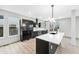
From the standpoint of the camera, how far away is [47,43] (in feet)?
6.51

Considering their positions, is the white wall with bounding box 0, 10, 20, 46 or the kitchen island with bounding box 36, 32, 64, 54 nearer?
the white wall with bounding box 0, 10, 20, 46

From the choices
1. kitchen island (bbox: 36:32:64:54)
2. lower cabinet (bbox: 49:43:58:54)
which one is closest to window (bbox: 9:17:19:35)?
kitchen island (bbox: 36:32:64:54)

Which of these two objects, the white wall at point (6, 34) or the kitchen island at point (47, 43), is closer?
the white wall at point (6, 34)

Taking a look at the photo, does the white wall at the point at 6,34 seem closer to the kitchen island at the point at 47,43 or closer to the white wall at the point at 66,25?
the kitchen island at the point at 47,43

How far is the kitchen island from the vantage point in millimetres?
1761

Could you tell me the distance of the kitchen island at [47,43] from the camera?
1761mm

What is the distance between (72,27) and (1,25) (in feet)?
4.86

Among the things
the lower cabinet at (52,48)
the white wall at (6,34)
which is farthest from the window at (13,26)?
the lower cabinet at (52,48)

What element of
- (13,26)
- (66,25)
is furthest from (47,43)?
(13,26)

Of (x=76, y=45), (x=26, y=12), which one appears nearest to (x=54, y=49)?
(x=76, y=45)

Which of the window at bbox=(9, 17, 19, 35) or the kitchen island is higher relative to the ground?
the window at bbox=(9, 17, 19, 35)

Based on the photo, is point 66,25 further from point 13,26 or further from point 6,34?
point 6,34

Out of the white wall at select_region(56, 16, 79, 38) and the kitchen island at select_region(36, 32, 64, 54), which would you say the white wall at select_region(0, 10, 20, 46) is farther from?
the white wall at select_region(56, 16, 79, 38)
